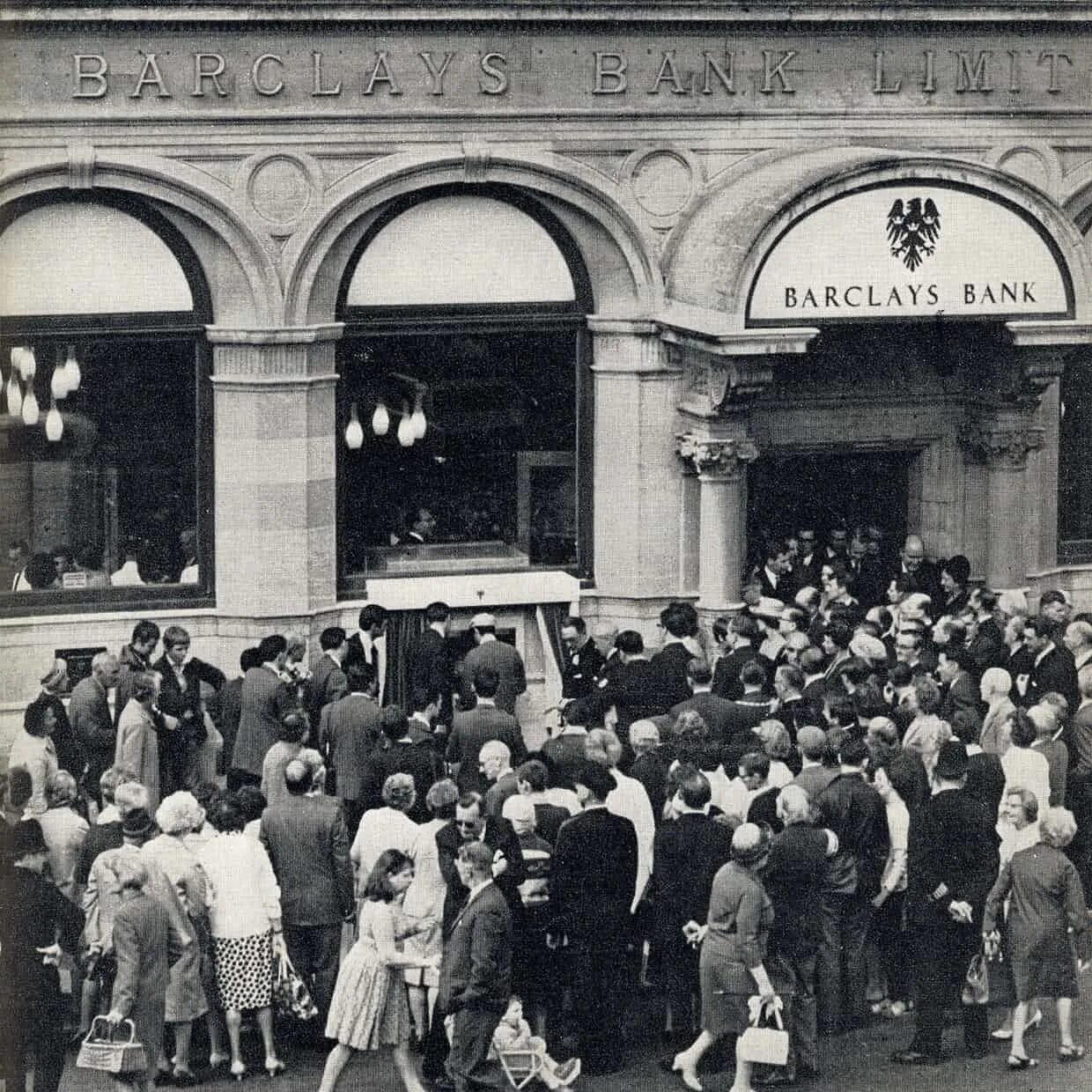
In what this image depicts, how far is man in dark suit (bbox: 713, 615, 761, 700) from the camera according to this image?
71.0ft

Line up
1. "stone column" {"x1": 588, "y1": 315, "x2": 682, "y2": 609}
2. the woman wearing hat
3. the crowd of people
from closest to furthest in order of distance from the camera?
the crowd of people
the woman wearing hat
"stone column" {"x1": 588, "y1": 315, "x2": 682, "y2": 609}

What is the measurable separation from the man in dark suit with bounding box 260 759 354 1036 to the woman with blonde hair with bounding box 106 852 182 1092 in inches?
58.6

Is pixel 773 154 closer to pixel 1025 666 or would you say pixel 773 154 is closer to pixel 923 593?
pixel 923 593

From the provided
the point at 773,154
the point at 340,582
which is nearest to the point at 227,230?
the point at 340,582

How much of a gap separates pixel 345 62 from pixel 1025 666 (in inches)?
321

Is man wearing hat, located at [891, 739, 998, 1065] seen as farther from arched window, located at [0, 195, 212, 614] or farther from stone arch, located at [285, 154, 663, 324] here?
arched window, located at [0, 195, 212, 614]

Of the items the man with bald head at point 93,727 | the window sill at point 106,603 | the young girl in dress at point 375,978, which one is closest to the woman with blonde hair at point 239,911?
the young girl in dress at point 375,978

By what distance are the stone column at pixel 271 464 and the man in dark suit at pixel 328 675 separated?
267 centimetres

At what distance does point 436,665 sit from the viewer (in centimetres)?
2269

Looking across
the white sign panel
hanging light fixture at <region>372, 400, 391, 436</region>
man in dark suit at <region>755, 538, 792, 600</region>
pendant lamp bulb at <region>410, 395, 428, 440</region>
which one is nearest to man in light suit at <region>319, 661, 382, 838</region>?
hanging light fixture at <region>372, 400, 391, 436</region>

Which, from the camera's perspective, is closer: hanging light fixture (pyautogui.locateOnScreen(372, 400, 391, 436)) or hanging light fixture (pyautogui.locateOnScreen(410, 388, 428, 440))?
hanging light fixture (pyautogui.locateOnScreen(372, 400, 391, 436))

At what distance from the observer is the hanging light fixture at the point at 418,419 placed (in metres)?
25.3

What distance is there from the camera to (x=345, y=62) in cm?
2423

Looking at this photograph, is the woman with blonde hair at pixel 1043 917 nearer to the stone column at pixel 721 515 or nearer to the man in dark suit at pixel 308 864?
the man in dark suit at pixel 308 864
